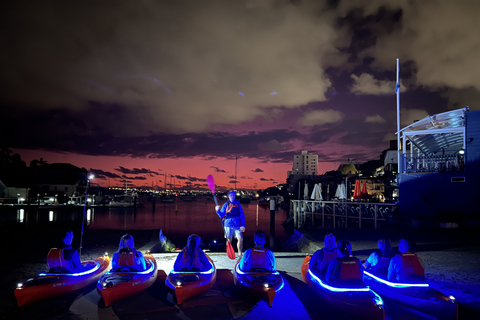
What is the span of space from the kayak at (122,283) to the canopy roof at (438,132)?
18.7m

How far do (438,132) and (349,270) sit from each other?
16950 mm

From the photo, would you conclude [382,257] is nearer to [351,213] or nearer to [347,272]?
[347,272]

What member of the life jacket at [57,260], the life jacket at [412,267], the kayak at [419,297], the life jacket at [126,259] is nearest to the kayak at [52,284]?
the life jacket at [57,260]

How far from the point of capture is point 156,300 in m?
6.44

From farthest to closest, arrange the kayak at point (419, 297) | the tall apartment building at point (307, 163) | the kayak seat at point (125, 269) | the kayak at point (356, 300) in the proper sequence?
1. the tall apartment building at point (307, 163)
2. the kayak seat at point (125, 269)
3. the kayak at point (419, 297)
4. the kayak at point (356, 300)

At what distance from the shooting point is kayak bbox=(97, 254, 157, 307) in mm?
5844

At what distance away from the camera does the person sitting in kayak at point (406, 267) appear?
227 inches

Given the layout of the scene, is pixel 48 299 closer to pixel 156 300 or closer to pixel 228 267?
pixel 156 300

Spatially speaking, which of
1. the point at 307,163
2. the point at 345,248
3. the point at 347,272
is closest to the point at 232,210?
the point at 345,248

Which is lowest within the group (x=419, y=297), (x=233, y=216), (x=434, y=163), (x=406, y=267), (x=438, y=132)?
(x=419, y=297)

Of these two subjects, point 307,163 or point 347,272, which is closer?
point 347,272

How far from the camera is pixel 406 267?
19.0 ft

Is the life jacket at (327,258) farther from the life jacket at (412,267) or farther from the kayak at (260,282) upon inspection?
the life jacket at (412,267)

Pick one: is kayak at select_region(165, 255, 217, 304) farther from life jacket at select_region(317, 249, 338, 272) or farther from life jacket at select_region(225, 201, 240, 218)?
life jacket at select_region(225, 201, 240, 218)
